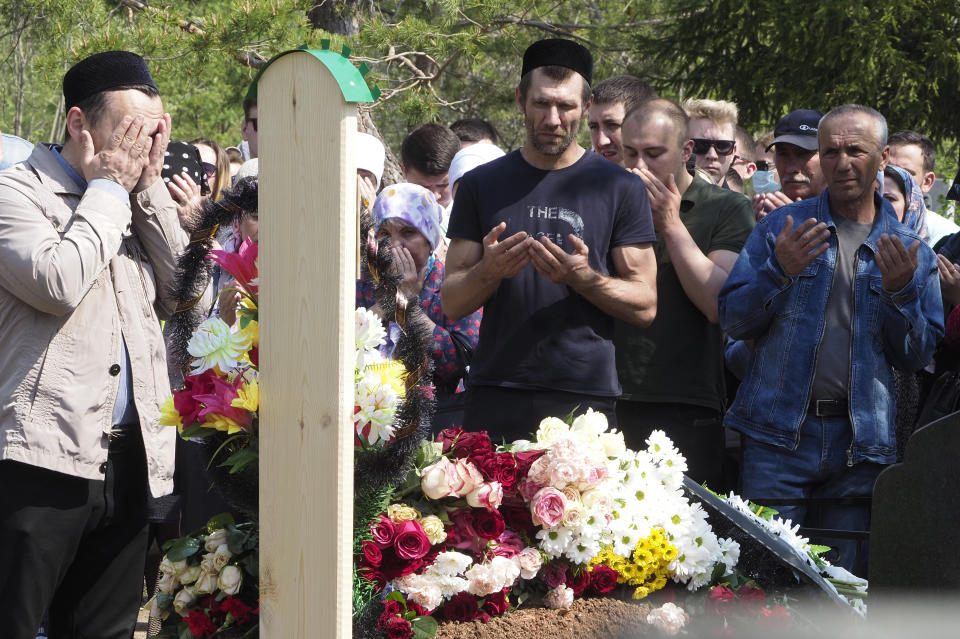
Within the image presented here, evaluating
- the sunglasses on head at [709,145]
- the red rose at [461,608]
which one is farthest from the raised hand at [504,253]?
the sunglasses on head at [709,145]

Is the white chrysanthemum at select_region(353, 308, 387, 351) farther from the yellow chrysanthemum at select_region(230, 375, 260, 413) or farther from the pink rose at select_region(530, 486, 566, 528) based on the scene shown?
the pink rose at select_region(530, 486, 566, 528)

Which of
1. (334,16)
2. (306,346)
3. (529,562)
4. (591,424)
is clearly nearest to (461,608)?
(529,562)

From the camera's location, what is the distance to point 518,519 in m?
2.70

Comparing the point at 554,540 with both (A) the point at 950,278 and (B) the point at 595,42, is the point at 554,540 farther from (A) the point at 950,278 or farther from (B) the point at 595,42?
(B) the point at 595,42

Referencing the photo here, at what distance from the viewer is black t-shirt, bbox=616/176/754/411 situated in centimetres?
423

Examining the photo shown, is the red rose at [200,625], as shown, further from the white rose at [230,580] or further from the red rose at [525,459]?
the red rose at [525,459]

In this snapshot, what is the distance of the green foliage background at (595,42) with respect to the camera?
25.8 feet

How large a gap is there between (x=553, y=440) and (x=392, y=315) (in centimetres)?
62

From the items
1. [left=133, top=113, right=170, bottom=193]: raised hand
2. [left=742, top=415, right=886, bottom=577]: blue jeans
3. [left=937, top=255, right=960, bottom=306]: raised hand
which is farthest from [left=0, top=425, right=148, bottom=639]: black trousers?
[left=937, top=255, right=960, bottom=306]: raised hand

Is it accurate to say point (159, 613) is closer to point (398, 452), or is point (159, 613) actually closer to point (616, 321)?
point (398, 452)

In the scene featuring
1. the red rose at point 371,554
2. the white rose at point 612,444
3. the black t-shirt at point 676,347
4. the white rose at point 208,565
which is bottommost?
the white rose at point 208,565

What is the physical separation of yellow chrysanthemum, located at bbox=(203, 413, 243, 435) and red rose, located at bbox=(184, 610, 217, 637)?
1.46 feet

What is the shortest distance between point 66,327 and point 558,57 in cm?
197

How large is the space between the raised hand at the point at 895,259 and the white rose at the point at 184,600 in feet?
8.72
